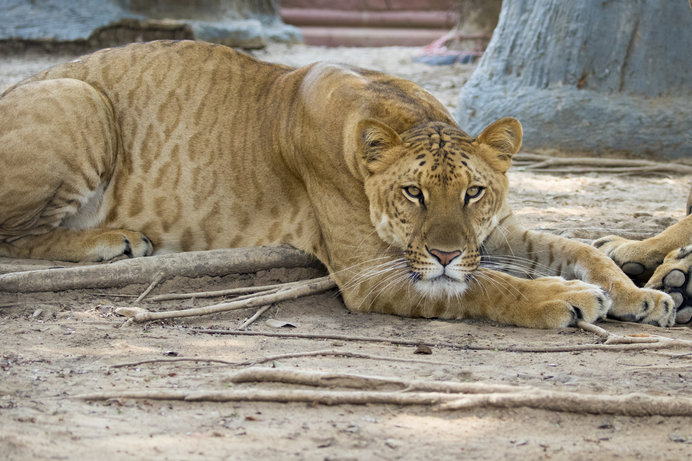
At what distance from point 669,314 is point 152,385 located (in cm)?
228

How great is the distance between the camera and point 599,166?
7934 millimetres

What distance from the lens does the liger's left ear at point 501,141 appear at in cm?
423

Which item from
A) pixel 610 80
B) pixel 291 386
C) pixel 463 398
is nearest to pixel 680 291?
pixel 463 398

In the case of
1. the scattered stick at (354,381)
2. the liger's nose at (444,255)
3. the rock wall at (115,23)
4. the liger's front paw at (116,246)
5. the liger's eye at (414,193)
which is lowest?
the rock wall at (115,23)

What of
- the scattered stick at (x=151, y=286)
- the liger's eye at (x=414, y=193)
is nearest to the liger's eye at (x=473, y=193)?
the liger's eye at (x=414, y=193)

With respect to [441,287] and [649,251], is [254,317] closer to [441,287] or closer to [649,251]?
[441,287]

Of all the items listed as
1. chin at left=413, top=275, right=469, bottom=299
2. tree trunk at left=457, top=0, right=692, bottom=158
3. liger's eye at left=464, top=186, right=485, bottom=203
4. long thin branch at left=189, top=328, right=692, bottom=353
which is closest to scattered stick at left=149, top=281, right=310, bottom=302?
long thin branch at left=189, top=328, right=692, bottom=353

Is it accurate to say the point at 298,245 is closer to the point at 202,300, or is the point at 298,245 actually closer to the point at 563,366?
the point at 202,300

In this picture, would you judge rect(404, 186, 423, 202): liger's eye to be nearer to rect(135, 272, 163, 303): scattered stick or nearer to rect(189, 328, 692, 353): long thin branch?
rect(189, 328, 692, 353): long thin branch

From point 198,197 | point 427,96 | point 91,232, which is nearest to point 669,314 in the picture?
point 427,96

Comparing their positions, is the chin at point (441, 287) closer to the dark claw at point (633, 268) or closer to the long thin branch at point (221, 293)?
the long thin branch at point (221, 293)

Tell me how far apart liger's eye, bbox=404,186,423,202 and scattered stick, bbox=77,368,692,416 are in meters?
1.26

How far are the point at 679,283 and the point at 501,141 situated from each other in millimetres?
1032

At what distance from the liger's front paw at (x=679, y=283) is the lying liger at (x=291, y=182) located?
14cm
